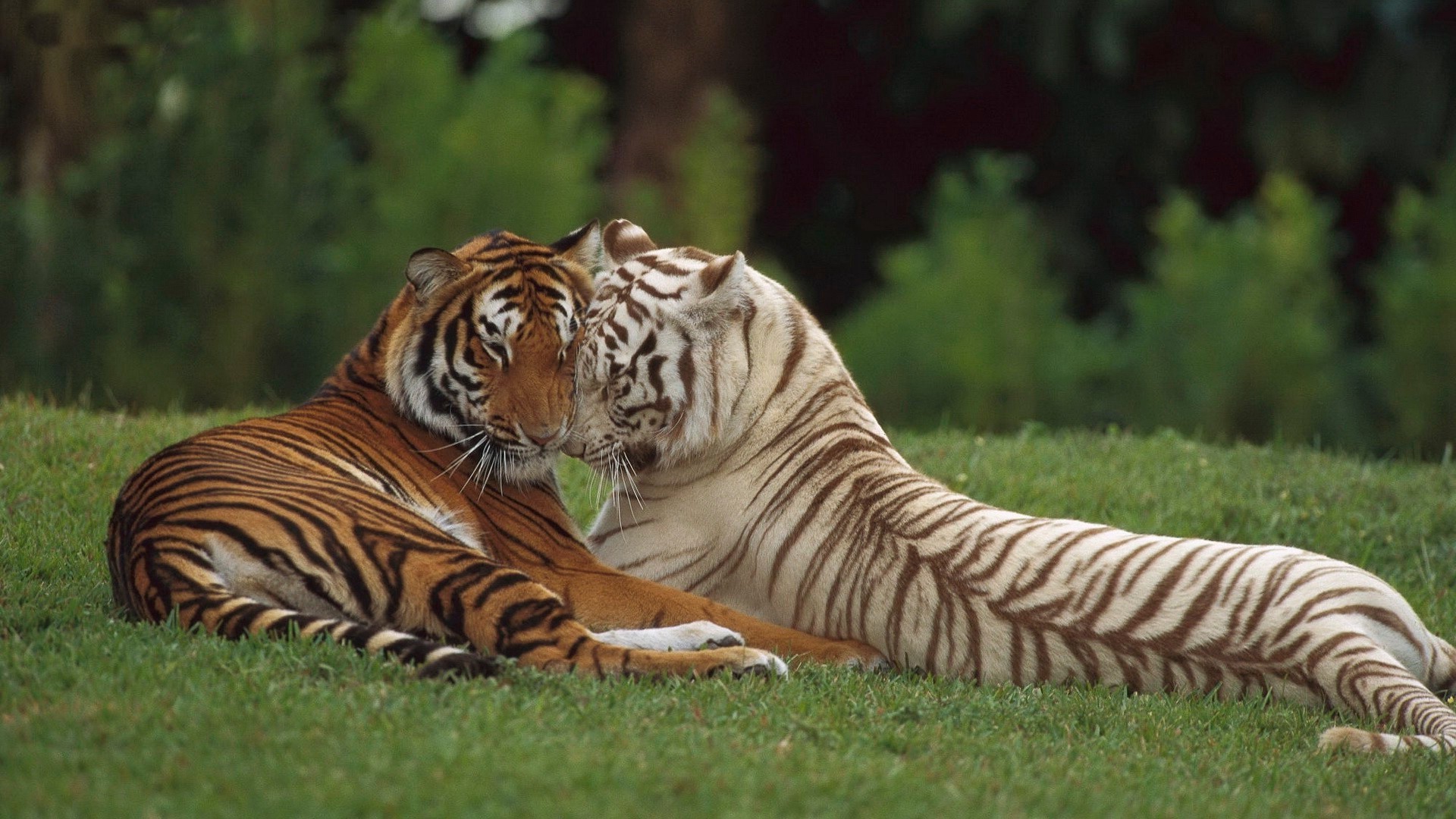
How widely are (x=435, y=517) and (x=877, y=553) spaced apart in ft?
4.05

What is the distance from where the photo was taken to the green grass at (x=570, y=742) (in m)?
2.95

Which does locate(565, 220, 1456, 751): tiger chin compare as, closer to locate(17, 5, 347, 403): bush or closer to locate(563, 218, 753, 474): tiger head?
locate(563, 218, 753, 474): tiger head

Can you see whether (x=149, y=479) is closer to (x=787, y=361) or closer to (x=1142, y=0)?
(x=787, y=361)

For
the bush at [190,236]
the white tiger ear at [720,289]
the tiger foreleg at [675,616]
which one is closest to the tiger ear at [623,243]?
the white tiger ear at [720,289]

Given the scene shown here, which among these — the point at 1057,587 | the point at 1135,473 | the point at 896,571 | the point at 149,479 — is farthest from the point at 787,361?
the point at 1135,473

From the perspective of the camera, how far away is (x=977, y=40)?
14398 millimetres

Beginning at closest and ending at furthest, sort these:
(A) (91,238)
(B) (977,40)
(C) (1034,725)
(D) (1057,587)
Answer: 1. (C) (1034,725)
2. (D) (1057,587)
3. (A) (91,238)
4. (B) (977,40)

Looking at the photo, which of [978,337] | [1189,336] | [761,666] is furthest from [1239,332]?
[761,666]

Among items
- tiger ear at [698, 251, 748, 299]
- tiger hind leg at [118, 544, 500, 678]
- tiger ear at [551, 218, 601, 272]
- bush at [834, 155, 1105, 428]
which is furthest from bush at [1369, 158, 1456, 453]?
tiger hind leg at [118, 544, 500, 678]

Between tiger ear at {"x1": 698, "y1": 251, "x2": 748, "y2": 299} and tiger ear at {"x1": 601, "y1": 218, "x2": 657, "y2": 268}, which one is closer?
tiger ear at {"x1": 698, "y1": 251, "x2": 748, "y2": 299}

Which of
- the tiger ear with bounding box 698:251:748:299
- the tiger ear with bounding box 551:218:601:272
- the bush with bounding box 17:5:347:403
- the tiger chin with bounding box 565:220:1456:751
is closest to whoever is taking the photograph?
the tiger chin with bounding box 565:220:1456:751

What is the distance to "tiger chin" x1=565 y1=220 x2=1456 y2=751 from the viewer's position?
4117 millimetres

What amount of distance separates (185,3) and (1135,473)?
8.55m

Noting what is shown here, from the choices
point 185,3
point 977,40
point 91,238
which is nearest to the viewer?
point 91,238
